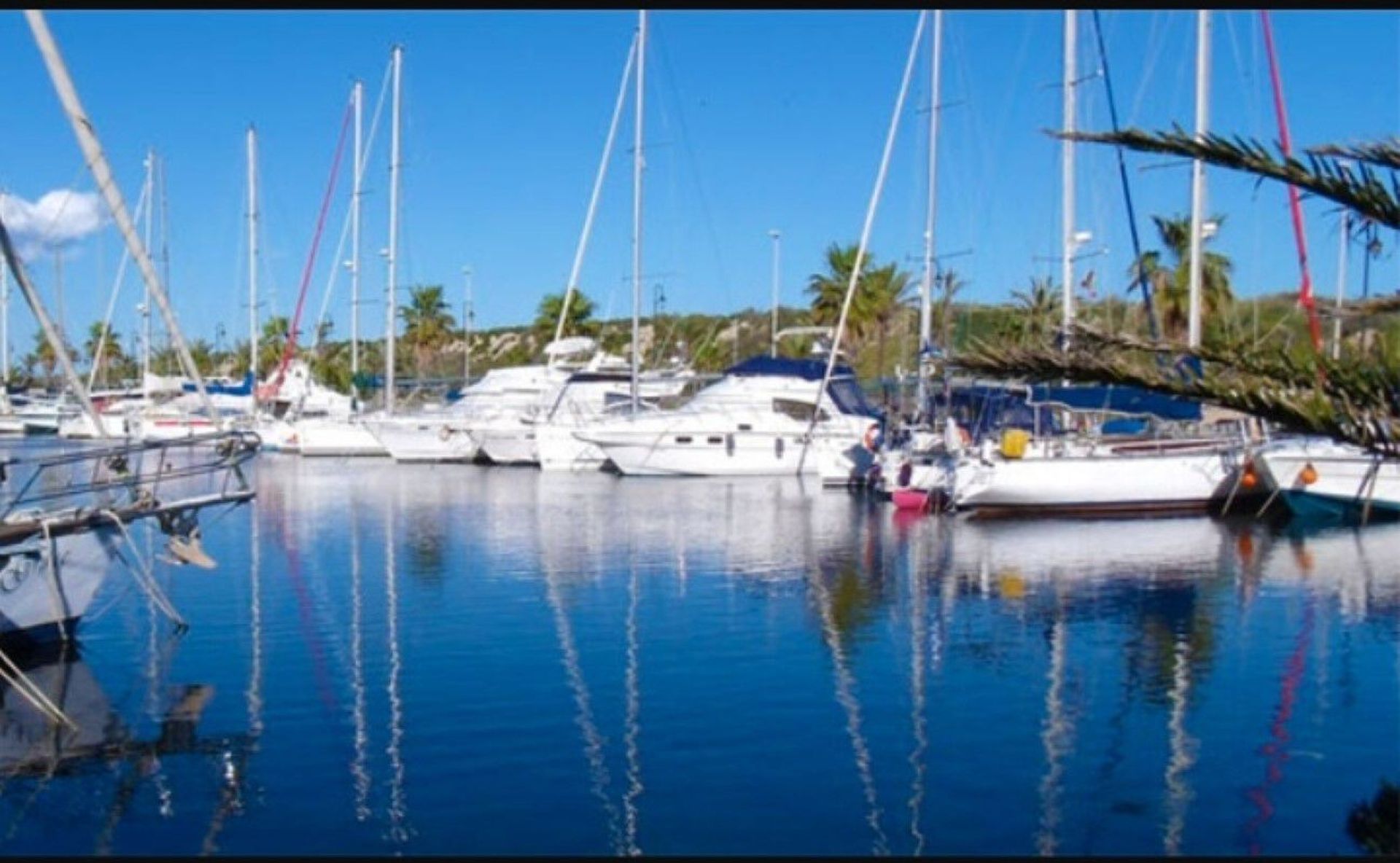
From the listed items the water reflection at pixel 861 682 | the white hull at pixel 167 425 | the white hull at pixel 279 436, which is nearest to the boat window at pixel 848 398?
the water reflection at pixel 861 682

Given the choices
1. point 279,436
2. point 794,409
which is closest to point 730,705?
point 794,409

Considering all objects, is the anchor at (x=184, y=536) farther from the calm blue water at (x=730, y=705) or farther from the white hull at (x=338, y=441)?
the white hull at (x=338, y=441)

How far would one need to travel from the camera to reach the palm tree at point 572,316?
263 ft

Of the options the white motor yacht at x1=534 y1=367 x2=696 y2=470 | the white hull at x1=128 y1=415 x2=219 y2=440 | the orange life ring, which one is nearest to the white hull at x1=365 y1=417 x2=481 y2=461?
the white motor yacht at x1=534 y1=367 x2=696 y2=470

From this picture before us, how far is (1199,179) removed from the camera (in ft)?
104

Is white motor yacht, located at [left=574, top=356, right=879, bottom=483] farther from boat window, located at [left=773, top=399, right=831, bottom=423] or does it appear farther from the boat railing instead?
the boat railing

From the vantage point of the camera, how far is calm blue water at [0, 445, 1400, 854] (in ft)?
33.3

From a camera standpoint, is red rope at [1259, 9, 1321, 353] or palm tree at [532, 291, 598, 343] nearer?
red rope at [1259, 9, 1321, 353]

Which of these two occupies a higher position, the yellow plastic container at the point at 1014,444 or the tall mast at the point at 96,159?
the tall mast at the point at 96,159

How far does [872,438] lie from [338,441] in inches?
1082

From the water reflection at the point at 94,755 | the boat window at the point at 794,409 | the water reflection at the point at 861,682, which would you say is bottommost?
the water reflection at the point at 94,755

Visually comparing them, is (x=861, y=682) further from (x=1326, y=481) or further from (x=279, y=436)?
(x=279, y=436)

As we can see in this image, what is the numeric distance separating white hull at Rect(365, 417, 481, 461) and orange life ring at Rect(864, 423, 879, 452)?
672 inches

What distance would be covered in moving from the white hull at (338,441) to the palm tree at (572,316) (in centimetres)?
1820
